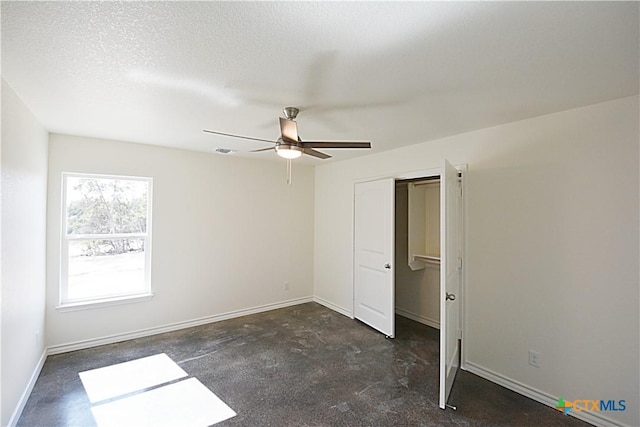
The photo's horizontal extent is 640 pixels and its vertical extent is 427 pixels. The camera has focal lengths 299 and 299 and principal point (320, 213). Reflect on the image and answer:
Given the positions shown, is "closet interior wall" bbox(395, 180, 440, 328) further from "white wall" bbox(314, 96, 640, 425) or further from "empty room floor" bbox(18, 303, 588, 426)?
"white wall" bbox(314, 96, 640, 425)

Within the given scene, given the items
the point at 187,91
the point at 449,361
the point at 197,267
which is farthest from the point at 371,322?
the point at 187,91

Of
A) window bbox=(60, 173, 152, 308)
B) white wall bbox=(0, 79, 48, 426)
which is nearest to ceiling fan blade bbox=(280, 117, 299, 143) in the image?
white wall bbox=(0, 79, 48, 426)

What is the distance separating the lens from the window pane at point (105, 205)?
3498 millimetres

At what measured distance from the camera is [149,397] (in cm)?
257

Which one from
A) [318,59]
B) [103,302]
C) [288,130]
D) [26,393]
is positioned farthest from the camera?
[103,302]

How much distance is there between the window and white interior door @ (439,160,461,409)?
3553 mm

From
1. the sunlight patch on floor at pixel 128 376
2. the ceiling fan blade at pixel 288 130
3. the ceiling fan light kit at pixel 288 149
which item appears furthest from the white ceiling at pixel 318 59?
the sunlight patch on floor at pixel 128 376

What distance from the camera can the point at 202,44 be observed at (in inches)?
62.1

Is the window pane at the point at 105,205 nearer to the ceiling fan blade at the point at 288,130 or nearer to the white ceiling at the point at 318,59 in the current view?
the white ceiling at the point at 318,59

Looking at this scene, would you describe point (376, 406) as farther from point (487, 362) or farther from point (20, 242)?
point (20, 242)

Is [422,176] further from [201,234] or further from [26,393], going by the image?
[26,393]

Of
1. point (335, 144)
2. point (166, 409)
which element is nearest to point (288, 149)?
point (335, 144)

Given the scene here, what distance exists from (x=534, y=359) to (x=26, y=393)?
14.3 ft

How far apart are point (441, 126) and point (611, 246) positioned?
65.8 inches
